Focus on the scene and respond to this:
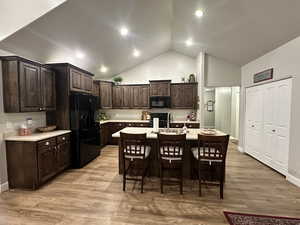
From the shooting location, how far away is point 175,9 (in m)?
3.70

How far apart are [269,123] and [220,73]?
228 cm

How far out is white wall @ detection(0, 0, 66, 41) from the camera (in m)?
2.48

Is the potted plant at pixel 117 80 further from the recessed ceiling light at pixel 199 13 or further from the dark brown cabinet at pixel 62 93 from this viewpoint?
the recessed ceiling light at pixel 199 13

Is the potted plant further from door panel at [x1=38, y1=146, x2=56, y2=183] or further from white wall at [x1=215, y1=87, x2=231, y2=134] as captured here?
white wall at [x1=215, y1=87, x2=231, y2=134]

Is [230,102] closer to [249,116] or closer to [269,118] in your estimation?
[249,116]

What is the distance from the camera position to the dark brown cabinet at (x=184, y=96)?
595cm

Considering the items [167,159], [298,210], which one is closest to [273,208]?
[298,210]

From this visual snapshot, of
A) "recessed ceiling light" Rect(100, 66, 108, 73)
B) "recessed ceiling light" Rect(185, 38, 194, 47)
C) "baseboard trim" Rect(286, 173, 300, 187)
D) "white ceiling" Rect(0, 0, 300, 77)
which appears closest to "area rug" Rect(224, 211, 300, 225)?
"baseboard trim" Rect(286, 173, 300, 187)

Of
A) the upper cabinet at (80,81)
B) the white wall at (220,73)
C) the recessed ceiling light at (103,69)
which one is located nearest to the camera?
the upper cabinet at (80,81)

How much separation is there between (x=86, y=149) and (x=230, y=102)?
628cm

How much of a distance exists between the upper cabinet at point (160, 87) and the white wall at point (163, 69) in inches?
23.8

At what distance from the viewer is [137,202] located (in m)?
2.47

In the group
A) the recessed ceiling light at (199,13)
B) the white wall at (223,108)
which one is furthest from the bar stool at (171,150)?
the white wall at (223,108)

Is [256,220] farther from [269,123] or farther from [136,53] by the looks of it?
[136,53]
